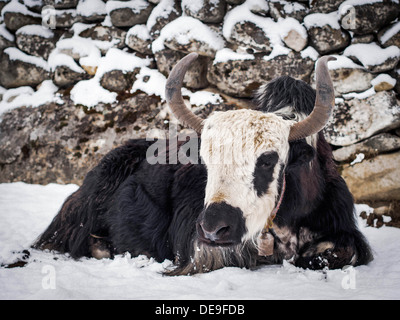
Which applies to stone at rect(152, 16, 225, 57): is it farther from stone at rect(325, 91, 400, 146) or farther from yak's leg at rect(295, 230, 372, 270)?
yak's leg at rect(295, 230, 372, 270)

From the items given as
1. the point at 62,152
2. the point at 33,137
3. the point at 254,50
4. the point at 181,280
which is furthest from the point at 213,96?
the point at 181,280

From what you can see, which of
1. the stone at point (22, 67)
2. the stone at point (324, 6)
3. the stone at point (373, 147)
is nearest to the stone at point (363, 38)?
the stone at point (324, 6)

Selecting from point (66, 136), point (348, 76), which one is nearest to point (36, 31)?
point (66, 136)

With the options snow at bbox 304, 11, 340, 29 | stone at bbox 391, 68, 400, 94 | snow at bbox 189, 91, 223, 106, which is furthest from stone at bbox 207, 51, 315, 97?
Result: stone at bbox 391, 68, 400, 94

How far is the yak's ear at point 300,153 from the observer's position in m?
2.00

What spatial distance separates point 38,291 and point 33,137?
13.4ft

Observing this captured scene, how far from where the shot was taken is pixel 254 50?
447cm

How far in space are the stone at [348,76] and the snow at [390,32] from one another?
1.38ft

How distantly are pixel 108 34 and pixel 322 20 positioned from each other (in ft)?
10.5

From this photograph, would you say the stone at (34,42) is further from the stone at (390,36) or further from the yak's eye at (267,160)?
the yak's eye at (267,160)

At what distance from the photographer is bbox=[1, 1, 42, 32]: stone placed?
559 centimetres

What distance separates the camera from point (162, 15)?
496cm

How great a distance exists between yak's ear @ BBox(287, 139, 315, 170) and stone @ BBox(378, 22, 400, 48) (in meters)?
2.84

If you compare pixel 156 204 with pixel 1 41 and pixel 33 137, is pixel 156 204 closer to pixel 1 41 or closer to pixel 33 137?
pixel 33 137
